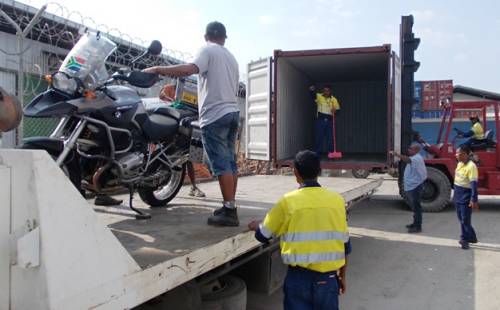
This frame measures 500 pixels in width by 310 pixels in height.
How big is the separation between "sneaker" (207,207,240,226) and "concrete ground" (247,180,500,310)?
2.95ft

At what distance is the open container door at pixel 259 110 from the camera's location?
8523mm

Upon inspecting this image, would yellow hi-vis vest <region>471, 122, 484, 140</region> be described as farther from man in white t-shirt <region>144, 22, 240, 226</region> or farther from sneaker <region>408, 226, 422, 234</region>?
man in white t-shirt <region>144, 22, 240, 226</region>

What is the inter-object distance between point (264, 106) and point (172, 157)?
4219mm

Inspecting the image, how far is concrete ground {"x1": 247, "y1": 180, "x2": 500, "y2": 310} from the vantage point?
470 centimetres

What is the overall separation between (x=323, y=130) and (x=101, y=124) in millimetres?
7177

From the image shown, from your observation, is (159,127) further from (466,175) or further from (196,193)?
(466,175)

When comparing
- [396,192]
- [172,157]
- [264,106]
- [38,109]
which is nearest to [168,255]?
[38,109]

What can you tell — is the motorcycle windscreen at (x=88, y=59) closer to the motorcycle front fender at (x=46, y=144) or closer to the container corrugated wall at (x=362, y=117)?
the motorcycle front fender at (x=46, y=144)

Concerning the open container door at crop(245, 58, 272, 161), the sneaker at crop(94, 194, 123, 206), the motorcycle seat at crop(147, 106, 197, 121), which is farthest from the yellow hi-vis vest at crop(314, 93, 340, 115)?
the sneaker at crop(94, 194, 123, 206)

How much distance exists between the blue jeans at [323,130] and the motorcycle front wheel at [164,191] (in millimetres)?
5680

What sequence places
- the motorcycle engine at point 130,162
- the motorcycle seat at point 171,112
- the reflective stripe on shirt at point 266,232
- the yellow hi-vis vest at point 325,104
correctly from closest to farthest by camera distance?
the reflective stripe on shirt at point 266,232 < the motorcycle engine at point 130,162 < the motorcycle seat at point 171,112 < the yellow hi-vis vest at point 325,104

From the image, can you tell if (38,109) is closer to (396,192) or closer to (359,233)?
(359,233)

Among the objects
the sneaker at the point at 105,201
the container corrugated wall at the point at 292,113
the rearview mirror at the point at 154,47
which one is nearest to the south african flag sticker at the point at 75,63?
the rearview mirror at the point at 154,47

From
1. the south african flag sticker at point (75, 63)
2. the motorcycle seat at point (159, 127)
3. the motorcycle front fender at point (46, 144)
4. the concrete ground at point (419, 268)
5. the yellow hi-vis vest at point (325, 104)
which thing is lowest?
the concrete ground at point (419, 268)
